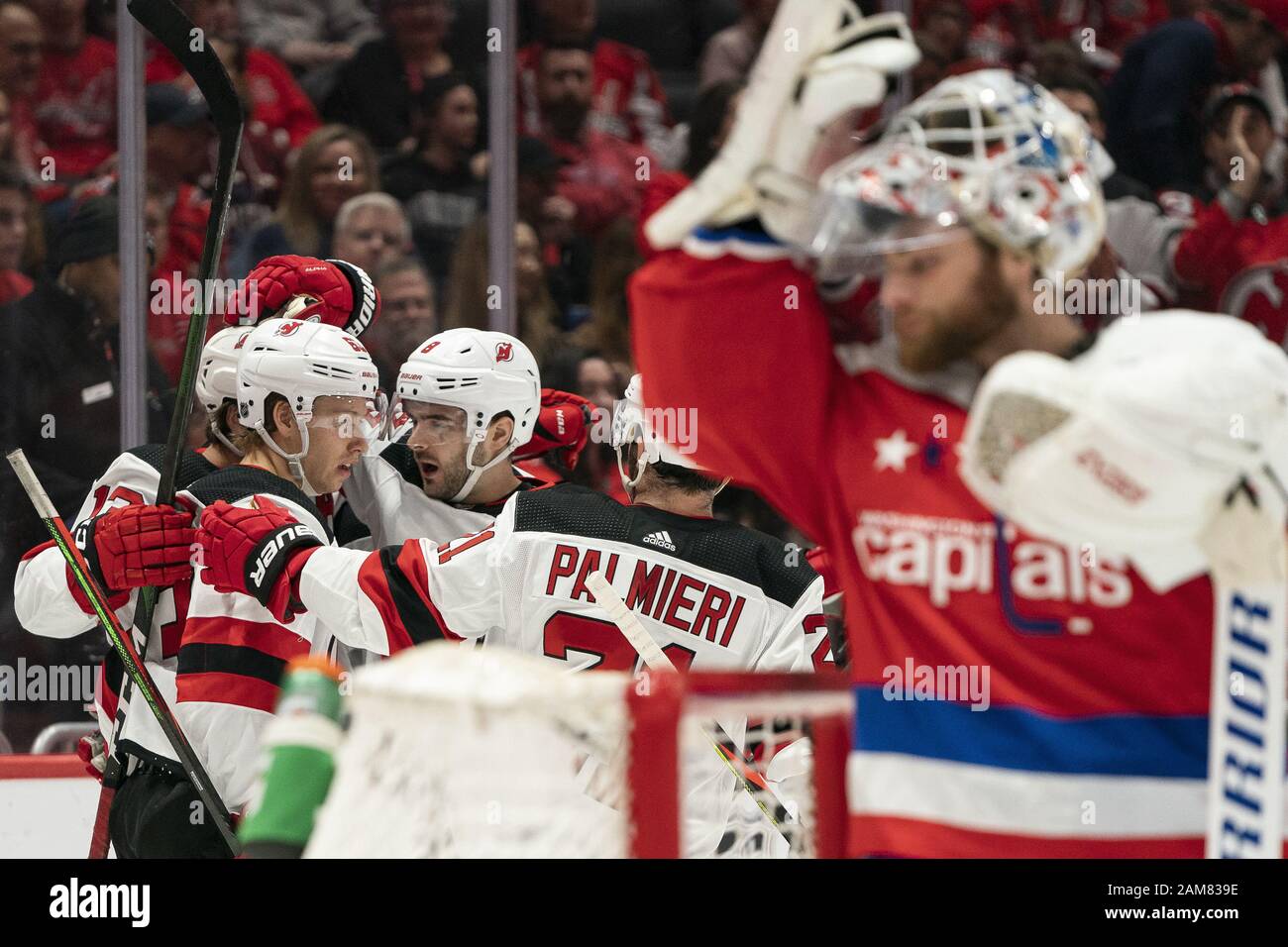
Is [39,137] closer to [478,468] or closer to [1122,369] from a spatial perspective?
[478,468]

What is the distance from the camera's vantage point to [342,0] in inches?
199

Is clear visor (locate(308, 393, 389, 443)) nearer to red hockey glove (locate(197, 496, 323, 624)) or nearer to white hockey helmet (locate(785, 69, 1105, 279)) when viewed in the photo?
red hockey glove (locate(197, 496, 323, 624))

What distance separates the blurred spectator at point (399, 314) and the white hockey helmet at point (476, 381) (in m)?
1.27

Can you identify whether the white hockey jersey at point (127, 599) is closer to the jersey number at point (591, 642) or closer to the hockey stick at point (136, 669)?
the hockey stick at point (136, 669)

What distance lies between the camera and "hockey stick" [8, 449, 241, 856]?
3098mm

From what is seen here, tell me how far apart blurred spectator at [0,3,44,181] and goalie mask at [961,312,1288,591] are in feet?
12.9

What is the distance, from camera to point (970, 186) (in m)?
1.75

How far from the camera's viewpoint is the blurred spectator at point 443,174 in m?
4.96

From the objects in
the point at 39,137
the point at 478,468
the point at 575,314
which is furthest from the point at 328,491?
the point at 39,137

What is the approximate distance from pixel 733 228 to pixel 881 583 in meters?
0.40

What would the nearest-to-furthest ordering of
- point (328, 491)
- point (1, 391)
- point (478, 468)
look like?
point (328, 491), point (478, 468), point (1, 391)

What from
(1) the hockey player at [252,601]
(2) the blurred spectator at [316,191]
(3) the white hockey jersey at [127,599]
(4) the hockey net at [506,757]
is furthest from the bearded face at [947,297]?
(2) the blurred spectator at [316,191]

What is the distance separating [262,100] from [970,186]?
366cm

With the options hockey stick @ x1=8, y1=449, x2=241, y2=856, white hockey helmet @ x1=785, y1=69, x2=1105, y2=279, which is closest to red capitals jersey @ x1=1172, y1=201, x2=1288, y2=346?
hockey stick @ x1=8, y1=449, x2=241, y2=856
